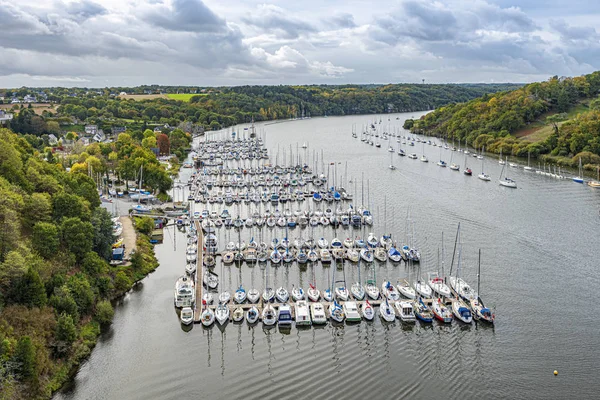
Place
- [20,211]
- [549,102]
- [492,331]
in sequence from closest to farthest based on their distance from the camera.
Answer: [492,331] < [20,211] < [549,102]

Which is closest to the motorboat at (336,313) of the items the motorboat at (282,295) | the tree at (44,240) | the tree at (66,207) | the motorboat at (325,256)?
the motorboat at (282,295)

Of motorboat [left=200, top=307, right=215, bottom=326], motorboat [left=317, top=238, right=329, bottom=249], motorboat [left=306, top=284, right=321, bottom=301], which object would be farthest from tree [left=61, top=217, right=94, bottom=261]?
motorboat [left=317, top=238, right=329, bottom=249]

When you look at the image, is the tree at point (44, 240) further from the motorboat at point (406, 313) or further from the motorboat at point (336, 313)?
the motorboat at point (406, 313)

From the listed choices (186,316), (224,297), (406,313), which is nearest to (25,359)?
(186,316)

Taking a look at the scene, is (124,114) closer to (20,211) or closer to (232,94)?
(232,94)

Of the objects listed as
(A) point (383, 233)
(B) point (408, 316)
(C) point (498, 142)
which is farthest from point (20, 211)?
(C) point (498, 142)

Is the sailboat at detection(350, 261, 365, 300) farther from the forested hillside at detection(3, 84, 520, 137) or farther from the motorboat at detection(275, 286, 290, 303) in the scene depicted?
the forested hillside at detection(3, 84, 520, 137)
